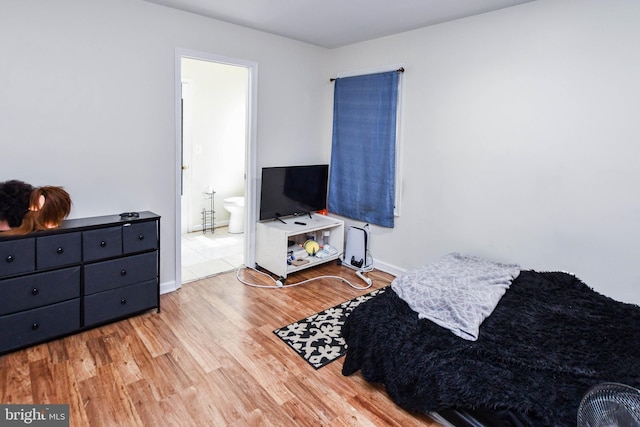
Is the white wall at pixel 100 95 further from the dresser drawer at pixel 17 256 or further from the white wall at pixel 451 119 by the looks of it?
the dresser drawer at pixel 17 256

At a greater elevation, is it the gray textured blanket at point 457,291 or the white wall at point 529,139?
the white wall at point 529,139

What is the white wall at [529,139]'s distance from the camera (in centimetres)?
256

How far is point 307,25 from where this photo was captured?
359cm

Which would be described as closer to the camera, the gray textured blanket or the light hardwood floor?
the light hardwood floor

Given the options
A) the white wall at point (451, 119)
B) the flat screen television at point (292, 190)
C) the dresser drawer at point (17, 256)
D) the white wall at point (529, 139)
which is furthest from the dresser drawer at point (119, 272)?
the white wall at point (529, 139)

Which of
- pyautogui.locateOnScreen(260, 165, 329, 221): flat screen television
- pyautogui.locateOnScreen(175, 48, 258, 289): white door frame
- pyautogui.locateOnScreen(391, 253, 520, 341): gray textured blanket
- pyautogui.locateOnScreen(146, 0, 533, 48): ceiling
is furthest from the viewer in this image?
pyautogui.locateOnScreen(260, 165, 329, 221): flat screen television

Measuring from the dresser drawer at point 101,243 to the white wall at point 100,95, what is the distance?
38 cm

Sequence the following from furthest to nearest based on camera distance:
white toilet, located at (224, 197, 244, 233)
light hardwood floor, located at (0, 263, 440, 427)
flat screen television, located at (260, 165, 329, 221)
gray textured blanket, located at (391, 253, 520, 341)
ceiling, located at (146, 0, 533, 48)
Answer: white toilet, located at (224, 197, 244, 233)
flat screen television, located at (260, 165, 329, 221)
ceiling, located at (146, 0, 533, 48)
gray textured blanket, located at (391, 253, 520, 341)
light hardwood floor, located at (0, 263, 440, 427)

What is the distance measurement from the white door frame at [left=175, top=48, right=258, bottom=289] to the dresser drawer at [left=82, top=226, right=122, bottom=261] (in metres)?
0.73

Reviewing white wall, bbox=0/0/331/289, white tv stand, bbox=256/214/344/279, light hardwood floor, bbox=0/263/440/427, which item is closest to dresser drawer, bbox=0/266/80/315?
light hardwood floor, bbox=0/263/440/427

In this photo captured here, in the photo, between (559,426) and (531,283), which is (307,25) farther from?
(559,426)

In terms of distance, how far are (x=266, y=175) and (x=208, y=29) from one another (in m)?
1.46

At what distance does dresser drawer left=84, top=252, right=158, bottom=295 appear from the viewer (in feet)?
8.89

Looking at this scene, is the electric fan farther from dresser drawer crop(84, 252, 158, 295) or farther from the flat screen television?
the flat screen television
